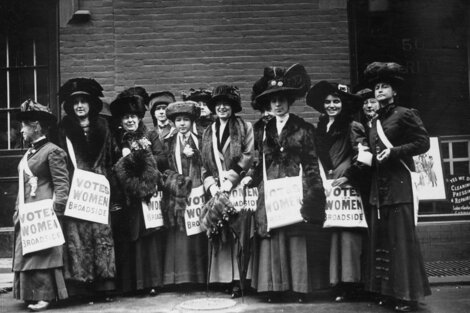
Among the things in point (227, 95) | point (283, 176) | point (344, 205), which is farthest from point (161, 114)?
point (344, 205)

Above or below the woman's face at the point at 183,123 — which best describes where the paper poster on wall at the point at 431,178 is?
below

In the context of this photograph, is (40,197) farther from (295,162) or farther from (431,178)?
(431,178)

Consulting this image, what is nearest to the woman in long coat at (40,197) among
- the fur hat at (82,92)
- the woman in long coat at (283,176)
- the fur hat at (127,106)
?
the fur hat at (82,92)

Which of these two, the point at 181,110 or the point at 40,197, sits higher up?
the point at 181,110

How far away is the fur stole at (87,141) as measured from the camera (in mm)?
6562

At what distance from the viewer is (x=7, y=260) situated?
8609 mm

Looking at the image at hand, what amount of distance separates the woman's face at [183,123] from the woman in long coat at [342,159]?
1495 mm

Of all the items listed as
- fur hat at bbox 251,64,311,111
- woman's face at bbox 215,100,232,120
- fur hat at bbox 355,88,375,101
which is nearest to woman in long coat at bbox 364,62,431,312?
fur hat at bbox 355,88,375,101

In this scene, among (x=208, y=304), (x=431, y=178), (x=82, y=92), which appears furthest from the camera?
(x=431, y=178)

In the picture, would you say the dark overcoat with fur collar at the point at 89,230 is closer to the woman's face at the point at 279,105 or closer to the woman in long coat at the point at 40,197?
the woman in long coat at the point at 40,197

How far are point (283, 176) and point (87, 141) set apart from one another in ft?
7.78

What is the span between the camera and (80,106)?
6.62 m

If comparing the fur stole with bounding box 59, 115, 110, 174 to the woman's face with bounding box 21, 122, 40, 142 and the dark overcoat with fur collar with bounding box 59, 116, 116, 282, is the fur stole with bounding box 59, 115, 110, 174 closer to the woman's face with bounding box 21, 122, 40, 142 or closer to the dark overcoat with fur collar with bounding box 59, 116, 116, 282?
the dark overcoat with fur collar with bounding box 59, 116, 116, 282

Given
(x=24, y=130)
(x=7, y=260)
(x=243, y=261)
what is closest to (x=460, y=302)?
(x=243, y=261)
